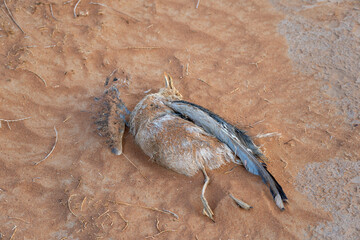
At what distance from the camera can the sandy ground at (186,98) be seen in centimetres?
297

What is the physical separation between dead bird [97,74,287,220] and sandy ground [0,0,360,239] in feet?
0.42

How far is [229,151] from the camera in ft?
10.6

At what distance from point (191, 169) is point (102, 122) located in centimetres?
128

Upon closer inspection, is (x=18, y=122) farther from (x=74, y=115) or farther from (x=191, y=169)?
(x=191, y=169)

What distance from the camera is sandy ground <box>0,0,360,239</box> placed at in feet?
9.73

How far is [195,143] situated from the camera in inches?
125

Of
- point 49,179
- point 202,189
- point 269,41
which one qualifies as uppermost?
point 269,41

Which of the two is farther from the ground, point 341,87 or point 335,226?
point 341,87

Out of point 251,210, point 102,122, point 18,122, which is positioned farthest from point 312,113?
point 18,122

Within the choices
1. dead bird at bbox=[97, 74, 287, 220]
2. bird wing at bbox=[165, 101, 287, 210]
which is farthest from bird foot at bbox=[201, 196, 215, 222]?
bird wing at bbox=[165, 101, 287, 210]

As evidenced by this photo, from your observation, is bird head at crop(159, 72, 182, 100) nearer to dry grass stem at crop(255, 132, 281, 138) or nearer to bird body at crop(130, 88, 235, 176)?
bird body at crop(130, 88, 235, 176)

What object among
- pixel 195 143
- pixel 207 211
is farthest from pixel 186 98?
→ pixel 207 211

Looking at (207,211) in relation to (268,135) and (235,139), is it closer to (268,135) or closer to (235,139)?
(235,139)

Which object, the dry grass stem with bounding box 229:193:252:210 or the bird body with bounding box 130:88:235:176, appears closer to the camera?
the dry grass stem with bounding box 229:193:252:210
